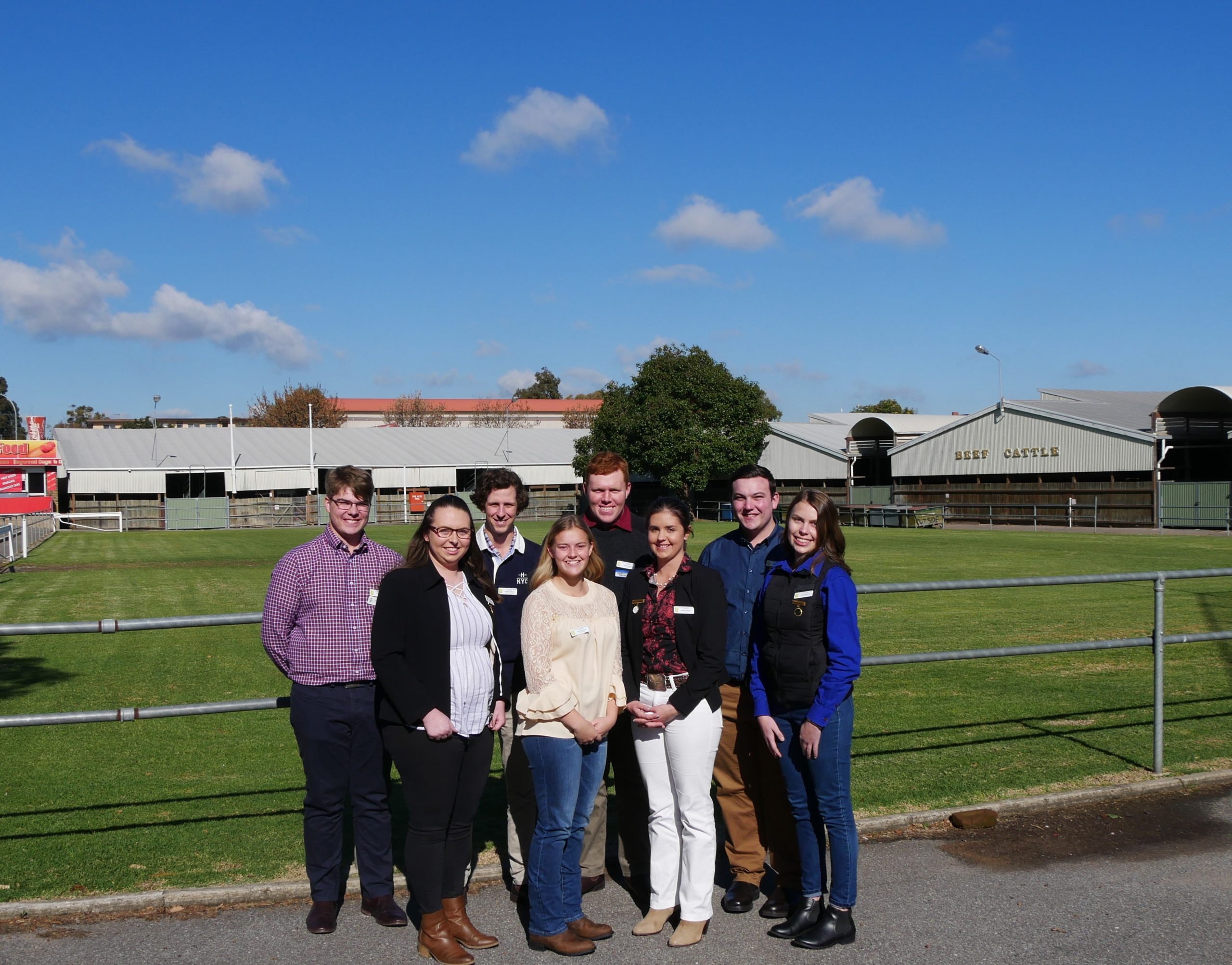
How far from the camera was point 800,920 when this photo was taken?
13.3 feet

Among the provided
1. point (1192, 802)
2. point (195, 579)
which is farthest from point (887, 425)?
point (1192, 802)

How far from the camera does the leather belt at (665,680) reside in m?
4.09

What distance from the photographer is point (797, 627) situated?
4.11 metres

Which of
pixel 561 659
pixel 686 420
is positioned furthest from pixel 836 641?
pixel 686 420

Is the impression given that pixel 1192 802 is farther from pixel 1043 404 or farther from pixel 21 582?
pixel 1043 404

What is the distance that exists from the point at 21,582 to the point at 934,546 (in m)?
23.0

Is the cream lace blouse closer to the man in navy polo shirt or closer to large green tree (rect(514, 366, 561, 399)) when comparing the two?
the man in navy polo shirt

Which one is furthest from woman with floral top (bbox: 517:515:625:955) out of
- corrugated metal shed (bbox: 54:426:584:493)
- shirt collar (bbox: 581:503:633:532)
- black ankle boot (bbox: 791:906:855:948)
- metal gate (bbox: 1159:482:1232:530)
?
corrugated metal shed (bbox: 54:426:584:493)

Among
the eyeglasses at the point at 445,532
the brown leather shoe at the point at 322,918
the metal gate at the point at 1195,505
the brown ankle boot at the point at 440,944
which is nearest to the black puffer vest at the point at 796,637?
the eyeglasses at the point at 445,532

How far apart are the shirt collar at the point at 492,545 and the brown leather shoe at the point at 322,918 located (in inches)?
61.4

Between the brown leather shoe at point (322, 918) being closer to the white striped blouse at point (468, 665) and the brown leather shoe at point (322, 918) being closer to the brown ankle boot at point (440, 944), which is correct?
the brown ankle boot at point (440, 944)

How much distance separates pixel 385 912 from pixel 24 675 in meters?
8.52

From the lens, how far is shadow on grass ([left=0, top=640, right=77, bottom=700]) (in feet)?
Answer: 32.9

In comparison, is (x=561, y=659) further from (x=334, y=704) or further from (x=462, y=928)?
(x=462, y=928)
